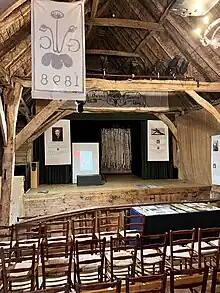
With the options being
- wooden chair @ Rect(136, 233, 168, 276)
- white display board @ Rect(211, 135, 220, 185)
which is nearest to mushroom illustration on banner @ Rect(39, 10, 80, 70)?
wooden chair @ Rect(136, 233, 168, 276)

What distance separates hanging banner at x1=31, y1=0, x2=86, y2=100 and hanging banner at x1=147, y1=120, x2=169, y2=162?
8.35 meters

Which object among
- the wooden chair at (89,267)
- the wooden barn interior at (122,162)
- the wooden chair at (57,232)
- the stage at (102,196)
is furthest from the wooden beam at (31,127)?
the wooden chair at (89,267)

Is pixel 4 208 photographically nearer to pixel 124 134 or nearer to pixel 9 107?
pixel 9 107

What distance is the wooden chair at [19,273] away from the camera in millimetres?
3582

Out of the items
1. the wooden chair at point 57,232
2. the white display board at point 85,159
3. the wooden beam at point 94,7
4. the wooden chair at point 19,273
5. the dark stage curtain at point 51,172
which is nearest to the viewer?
the wooden chair at point 19,273

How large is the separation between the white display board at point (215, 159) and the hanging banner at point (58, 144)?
510cm

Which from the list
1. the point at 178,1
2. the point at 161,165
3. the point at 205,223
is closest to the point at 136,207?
the point at 205,223

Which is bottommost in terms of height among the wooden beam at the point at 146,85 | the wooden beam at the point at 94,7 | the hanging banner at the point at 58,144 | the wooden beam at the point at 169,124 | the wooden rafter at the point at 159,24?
the hanging banner at the point at 58,144

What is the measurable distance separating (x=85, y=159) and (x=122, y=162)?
2666 millimetres

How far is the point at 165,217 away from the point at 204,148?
17.0ft

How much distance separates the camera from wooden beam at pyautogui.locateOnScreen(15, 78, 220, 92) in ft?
24.9

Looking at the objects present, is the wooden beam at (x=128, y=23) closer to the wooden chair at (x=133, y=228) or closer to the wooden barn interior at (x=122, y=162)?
the wooden barn interior at (x=122, y=162)

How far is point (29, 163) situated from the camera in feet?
39.5

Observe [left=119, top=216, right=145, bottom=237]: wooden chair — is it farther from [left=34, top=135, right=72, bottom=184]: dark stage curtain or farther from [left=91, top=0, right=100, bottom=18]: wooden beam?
[left=34, top=135, right=72, bottom=184]: dark stage curtain
